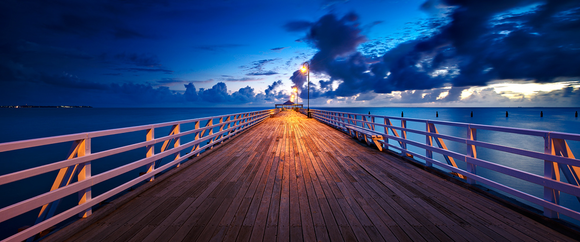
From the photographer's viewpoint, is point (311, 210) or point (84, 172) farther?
point (311, 210)

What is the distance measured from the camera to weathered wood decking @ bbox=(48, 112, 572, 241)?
262cm

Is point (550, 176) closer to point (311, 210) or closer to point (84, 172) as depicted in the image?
point (311, 210)

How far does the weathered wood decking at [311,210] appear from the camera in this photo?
8.59 ft

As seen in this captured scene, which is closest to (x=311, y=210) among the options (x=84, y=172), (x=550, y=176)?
(x=84, y=172)

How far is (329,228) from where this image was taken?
274 cm

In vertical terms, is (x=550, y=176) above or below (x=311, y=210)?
above

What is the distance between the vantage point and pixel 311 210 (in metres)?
3.18

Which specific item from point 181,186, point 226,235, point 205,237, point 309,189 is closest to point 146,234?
point 205,237

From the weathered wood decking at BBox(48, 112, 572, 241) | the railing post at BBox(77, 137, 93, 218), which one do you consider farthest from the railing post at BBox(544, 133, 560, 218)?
the railing post at BBox(77, 137, 93, 218)

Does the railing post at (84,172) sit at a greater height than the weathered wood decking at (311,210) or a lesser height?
greater

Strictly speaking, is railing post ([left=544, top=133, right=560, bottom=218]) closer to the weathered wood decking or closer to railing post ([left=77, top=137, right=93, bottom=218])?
the weathered wood decking

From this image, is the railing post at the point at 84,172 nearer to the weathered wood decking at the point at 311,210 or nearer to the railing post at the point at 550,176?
the weathered wood decking at the point at 311,210

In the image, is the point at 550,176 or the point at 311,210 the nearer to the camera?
the point at 550,176

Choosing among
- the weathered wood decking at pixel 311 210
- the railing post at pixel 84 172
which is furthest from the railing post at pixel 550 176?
the railing post at pixel 84 172
